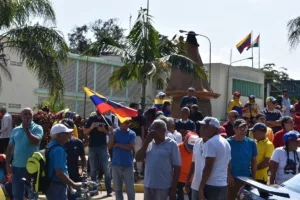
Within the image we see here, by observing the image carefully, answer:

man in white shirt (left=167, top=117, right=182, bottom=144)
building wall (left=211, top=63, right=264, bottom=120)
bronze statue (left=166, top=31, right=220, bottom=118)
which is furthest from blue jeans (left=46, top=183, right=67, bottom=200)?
building wall (left=211, top=63, right=264, bottom=120)

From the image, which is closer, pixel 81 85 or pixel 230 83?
pixel 81 85

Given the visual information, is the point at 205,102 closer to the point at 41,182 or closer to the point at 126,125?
the point at 126,125

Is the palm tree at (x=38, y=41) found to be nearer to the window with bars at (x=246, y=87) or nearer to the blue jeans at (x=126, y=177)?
the blue jeans at (x=126, y=177)

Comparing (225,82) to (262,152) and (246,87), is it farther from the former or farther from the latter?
(262,152)

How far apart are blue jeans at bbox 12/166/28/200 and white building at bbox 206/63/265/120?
155ft

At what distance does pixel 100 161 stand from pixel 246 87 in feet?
173

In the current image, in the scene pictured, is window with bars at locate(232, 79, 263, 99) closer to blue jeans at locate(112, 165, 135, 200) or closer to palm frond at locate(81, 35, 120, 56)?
palm frond at locate(81, 35, 120, 56)

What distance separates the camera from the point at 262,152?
9.90 meters

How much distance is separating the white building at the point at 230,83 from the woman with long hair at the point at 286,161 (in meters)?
47.8

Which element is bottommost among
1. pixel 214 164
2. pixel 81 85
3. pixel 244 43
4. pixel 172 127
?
pixel 214 164

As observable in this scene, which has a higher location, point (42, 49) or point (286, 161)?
point (42, 49)

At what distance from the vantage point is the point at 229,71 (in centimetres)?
5994

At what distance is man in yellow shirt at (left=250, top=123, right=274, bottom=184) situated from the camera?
9758mm

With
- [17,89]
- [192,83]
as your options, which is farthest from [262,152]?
[17,89]
